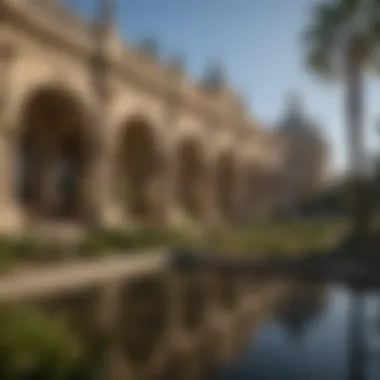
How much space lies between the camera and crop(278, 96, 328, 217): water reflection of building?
58.1 m

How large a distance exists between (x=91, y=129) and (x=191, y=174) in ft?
55.2

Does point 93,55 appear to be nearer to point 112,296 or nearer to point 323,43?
point 323,43

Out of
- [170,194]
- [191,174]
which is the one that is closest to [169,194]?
[170,194]

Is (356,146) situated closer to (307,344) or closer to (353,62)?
(353,62)

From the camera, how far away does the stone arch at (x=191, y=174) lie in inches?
1352

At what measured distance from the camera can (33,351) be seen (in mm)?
4996

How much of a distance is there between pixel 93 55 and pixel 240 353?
56.0ft

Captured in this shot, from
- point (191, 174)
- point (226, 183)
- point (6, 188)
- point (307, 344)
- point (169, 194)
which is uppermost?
point (191, 174)

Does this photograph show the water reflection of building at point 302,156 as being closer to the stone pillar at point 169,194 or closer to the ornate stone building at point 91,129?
the ornate stone building at point 91,129

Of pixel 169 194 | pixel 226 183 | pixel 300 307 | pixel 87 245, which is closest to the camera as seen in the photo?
pixel 300 307

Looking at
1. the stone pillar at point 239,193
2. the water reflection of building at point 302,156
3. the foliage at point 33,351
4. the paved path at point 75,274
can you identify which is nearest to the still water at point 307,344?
the foliage at point 33,351

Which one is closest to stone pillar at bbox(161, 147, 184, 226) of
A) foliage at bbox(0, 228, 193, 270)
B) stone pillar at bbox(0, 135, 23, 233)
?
foliage at bbox(0, 228, 193, 270)

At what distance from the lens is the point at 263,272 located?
50.2 ft

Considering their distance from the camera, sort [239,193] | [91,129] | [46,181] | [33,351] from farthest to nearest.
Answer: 1. [239,193]
2. [46,181]
3. [91,129]
4. [33,351]
